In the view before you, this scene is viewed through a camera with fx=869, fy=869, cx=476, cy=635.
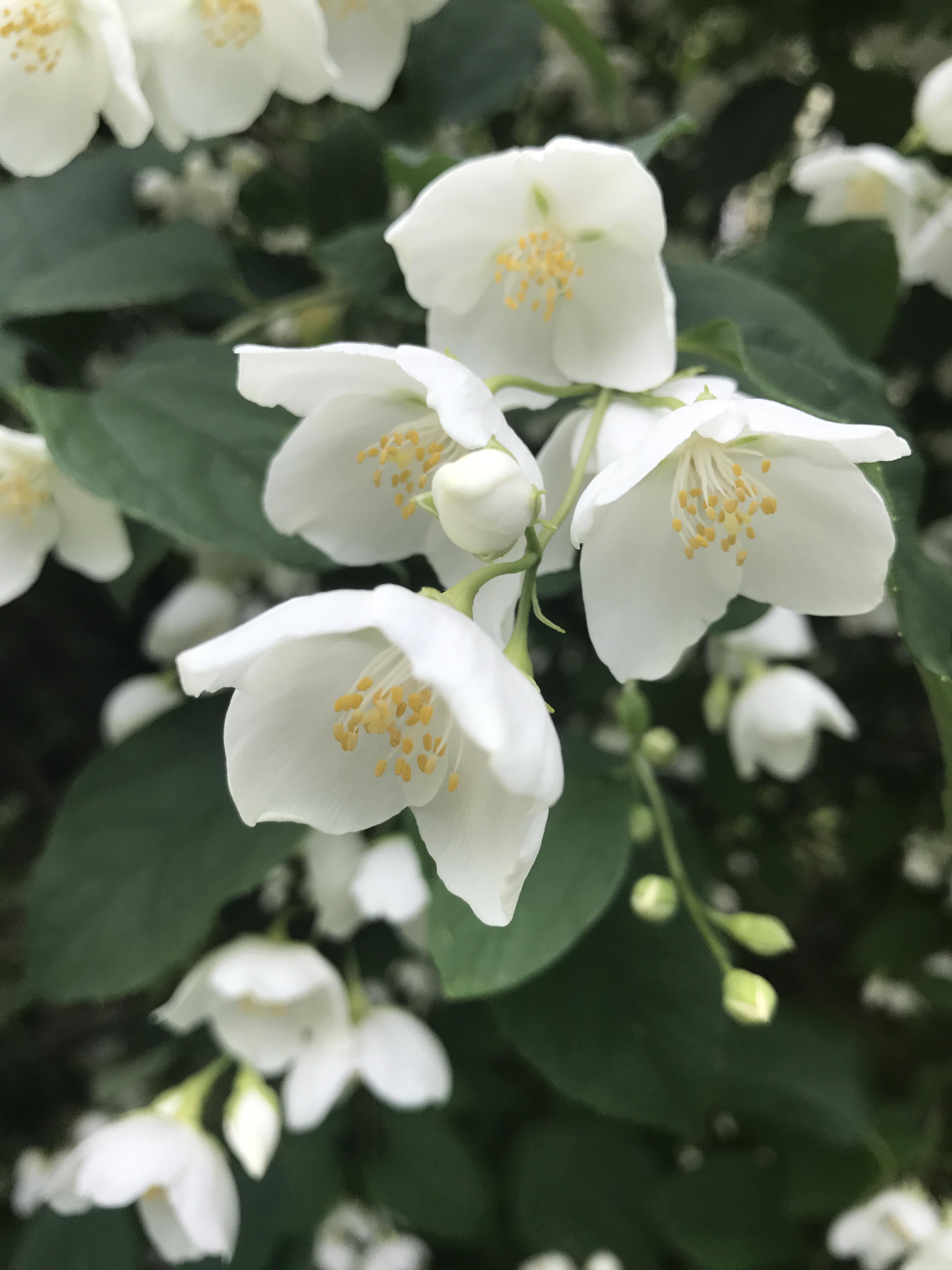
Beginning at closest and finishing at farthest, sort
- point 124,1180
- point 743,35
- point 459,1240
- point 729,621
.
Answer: point 729,621, point 124,1180, point 459,1240, point 743,35

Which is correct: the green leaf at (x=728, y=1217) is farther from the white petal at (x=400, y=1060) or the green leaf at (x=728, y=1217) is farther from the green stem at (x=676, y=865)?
the green stem at (x=676, y=865)

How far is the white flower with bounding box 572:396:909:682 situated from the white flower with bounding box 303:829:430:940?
0.40 metres

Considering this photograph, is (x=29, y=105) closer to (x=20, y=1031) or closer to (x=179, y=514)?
(x=179, y=514)

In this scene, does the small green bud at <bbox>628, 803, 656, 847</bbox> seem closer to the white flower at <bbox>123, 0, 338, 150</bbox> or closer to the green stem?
the green stem

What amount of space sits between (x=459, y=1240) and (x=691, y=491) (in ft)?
3.87

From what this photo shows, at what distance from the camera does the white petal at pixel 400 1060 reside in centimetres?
88

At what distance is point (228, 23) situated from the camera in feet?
2.14

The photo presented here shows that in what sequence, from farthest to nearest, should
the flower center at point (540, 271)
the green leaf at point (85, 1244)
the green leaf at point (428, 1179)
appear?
the green leaf at point (428, 1179), the green leaf at point (85, 1244), the flower center at point (540, 271)

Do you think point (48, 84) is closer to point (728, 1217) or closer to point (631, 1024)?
point (631, 1024)

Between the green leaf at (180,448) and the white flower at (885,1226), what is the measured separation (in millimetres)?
1084

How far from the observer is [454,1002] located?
4.58 ft

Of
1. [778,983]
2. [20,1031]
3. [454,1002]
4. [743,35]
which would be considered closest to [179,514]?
[454,1002]

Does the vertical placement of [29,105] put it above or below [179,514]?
above

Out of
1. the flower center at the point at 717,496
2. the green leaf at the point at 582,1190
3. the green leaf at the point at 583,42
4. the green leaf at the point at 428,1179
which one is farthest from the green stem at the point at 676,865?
the green leaf at the point at 582,1190
